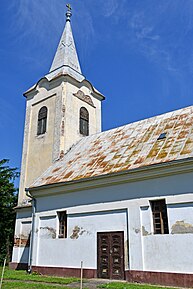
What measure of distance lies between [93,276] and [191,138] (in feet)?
23.2

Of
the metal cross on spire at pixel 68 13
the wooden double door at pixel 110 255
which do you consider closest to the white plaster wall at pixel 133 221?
the wooden double door at pixel 110 255

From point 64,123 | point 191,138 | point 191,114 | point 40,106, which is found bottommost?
point 191,138

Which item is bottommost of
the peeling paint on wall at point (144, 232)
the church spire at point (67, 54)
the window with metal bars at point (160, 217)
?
the peeling paint on wall at point (144, 232)

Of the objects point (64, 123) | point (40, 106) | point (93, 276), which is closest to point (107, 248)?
point (93, 276)

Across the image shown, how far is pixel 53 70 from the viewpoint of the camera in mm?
24172

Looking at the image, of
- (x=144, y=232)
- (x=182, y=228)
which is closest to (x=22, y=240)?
(x=144, y=232)

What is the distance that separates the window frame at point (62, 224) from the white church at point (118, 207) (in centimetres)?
5

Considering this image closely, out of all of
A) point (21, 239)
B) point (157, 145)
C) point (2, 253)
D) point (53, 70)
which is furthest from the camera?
→ point (2, 253)

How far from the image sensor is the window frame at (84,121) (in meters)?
21.9

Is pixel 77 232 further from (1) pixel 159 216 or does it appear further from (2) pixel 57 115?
(2) pixel 57 115

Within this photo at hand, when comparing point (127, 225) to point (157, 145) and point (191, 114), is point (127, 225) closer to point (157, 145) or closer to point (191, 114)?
point (157, 145)

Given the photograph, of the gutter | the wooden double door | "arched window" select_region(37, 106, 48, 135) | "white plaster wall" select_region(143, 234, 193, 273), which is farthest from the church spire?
"white plaster wall" select_region(143, 234, 193, 273)

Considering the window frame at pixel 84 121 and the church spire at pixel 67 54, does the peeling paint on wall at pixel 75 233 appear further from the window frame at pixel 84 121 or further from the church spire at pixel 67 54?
the church spire at pixel 67 54

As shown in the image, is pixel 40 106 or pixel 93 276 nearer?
pixel 93 276
